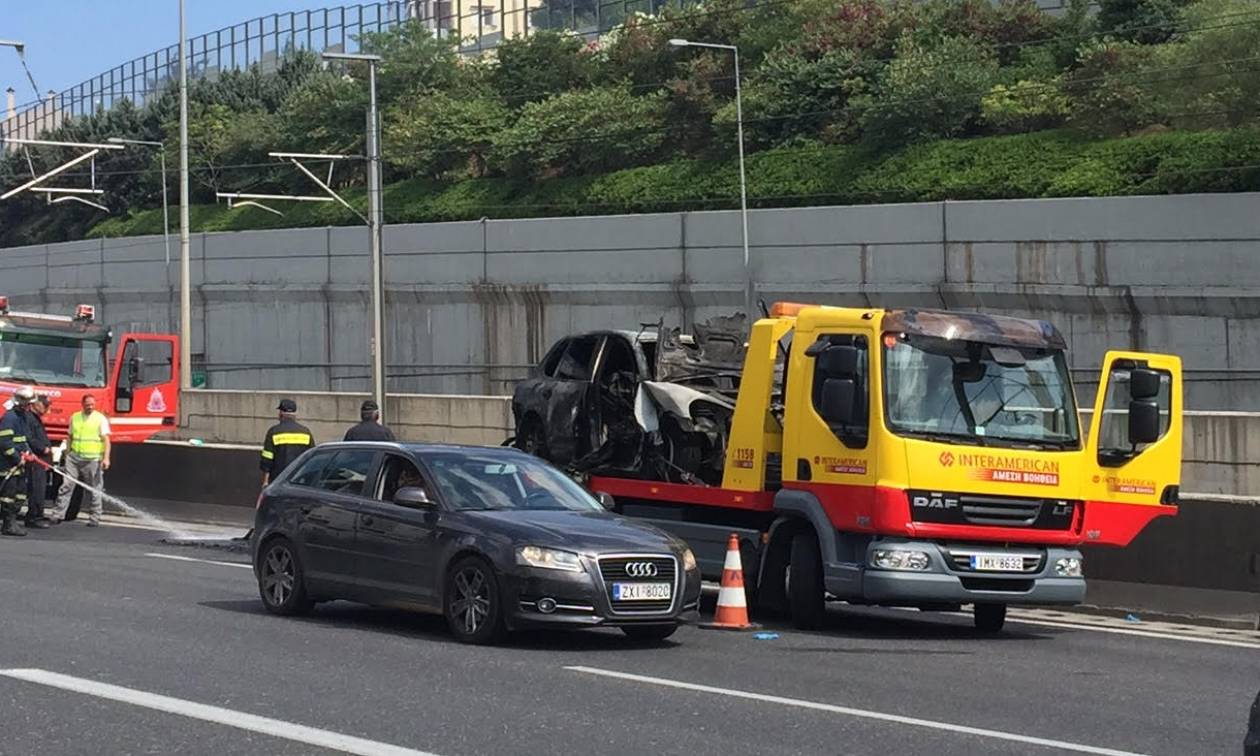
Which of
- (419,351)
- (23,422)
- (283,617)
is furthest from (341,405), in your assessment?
(283,617)

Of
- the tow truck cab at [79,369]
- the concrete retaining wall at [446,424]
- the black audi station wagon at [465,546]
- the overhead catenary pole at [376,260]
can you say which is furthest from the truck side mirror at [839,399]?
the tow truck cab at [79,369]

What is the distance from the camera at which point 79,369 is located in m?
32.4

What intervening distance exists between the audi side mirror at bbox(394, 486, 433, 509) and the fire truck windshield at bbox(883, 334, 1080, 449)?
3643mm

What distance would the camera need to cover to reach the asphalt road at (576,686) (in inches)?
361

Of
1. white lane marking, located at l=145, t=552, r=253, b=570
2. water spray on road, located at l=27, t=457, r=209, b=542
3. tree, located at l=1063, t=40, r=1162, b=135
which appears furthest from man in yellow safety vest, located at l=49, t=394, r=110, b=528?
tree, located at l=1063, t=40, r=1162, b=135

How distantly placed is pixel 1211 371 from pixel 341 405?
16.5 m

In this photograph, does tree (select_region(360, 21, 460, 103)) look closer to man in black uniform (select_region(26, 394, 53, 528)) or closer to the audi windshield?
man in black uniform (select_region(26, 394, 53, 528))

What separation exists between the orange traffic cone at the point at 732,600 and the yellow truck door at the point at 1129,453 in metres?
2.80

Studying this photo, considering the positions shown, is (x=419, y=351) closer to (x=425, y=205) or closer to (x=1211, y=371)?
(x=425, y=205)

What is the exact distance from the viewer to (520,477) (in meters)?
14.3

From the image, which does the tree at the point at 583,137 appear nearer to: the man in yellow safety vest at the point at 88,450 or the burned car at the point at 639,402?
the man in yellow safety vest at the point at 88,450

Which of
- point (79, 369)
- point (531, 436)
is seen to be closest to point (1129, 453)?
point (531, 436)

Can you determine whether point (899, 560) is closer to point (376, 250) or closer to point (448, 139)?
point (376, 250)

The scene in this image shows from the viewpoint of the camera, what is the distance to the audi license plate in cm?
1283
